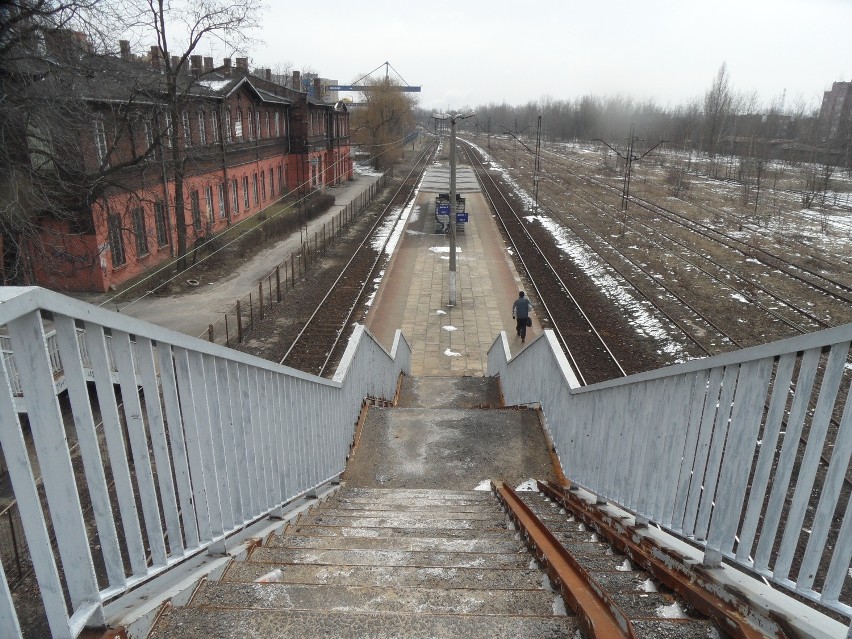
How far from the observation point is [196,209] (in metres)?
26.8

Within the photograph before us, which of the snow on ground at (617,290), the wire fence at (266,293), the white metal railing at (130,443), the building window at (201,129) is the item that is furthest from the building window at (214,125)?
the white metal railing at (130,443)

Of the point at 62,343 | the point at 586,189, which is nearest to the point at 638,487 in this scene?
the point at 62,343

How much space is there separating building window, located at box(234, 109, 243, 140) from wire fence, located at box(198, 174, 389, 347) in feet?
21.0

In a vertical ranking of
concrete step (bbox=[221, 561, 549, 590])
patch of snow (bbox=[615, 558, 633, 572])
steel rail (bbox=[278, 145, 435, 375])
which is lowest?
steel rail (bbox=[278, 145, 435, 375])

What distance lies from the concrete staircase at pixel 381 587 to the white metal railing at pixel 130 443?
250 mm

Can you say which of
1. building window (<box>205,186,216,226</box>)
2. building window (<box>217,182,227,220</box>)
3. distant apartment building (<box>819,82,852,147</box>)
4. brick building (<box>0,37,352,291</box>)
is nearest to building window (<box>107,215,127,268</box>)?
brick building (<box>0,37,352,291</box>)

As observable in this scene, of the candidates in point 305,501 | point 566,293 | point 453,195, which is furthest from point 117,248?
point 305,501

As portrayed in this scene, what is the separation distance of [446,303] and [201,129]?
1508cm

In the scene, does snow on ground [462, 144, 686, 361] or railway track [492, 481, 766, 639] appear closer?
railway track [492, 481, 766, 639]

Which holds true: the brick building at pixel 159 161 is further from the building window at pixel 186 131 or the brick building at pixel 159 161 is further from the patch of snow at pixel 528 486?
the patch of snow at pixel 528 486

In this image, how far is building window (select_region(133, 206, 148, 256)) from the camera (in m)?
22.0

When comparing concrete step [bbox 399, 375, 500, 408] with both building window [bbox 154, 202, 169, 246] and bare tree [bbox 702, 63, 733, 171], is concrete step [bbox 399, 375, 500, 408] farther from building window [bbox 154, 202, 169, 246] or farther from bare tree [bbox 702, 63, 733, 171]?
bare tree [bbox 702, 63, 733, 171]

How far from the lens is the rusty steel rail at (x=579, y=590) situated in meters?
2.09

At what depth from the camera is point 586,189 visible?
155ft
